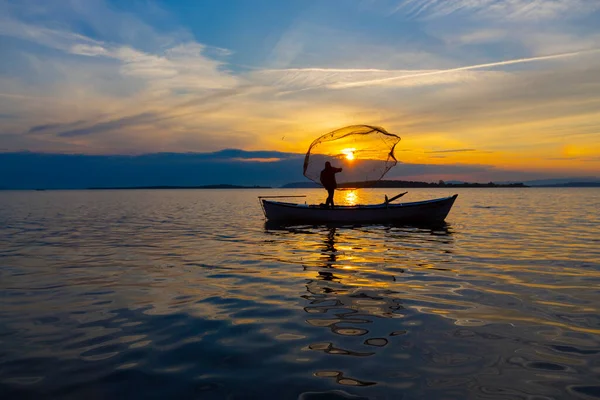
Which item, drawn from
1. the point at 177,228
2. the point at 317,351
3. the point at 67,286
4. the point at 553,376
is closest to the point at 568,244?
the point at 553,376

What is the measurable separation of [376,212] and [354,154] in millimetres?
4392

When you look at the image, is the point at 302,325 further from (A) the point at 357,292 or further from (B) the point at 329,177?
(B) the point at 329,177

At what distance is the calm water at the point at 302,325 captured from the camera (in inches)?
233

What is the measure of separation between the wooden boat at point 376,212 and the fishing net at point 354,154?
2188 millimetres

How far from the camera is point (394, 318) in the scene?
344 inches

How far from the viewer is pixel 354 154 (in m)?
28.9

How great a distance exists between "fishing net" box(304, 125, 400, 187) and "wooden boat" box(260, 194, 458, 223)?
86.2 inches

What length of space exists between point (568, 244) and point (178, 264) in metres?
17.6

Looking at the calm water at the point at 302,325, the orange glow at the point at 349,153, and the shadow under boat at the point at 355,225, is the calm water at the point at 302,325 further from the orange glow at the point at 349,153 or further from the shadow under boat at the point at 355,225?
the orange glow at the point at 349,153

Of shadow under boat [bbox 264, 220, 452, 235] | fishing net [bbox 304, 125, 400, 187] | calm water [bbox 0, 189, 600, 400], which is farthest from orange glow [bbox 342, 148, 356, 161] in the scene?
calm water [bbox 0, 189, 600, 400]

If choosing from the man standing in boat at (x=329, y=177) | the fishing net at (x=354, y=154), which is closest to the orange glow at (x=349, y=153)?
the fishing net at (x=354, y=154)

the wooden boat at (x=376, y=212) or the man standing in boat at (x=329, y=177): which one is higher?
the man standing in boat at (x=329, y=177)

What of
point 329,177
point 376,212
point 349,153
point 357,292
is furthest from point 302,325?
point 376,212

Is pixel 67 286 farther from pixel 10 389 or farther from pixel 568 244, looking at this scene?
pixel 568 244
